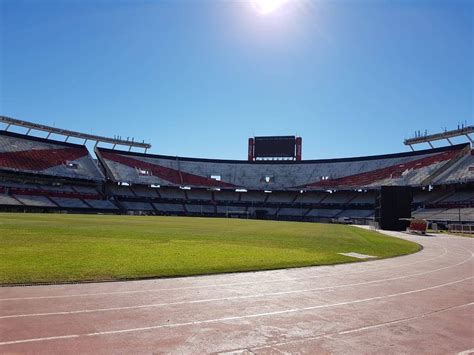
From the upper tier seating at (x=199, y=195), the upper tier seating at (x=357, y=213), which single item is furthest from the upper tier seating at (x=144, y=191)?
the upper tier seating at (x=357, y=213)

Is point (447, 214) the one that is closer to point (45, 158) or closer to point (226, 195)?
point (226, 195)

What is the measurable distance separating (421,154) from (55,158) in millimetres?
80682

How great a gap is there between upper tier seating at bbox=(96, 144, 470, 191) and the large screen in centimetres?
227

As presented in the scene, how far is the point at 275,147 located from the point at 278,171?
751 cm

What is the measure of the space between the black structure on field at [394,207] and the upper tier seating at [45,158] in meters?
62.4

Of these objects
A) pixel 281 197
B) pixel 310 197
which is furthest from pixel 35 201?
pixel 310 197

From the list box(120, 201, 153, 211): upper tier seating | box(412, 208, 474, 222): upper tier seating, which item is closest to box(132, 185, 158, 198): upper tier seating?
box(120, 201, 153, 211): upper tier seating

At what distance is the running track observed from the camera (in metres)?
5.32

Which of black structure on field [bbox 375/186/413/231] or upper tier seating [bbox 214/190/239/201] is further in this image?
upper tier seating [bbox 214/190/239/201]

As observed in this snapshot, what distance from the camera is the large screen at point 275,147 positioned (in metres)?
103

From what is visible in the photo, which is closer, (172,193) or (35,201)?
(35,201)

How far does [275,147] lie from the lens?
10412 centimetres

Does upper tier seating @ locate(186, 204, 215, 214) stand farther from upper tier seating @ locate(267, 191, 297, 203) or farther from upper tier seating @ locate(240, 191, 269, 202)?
upper tier seating @ locate(267, 191, 297, 203)

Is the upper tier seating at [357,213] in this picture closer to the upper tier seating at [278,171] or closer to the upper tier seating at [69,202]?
the upper tier seating at [278,171]
